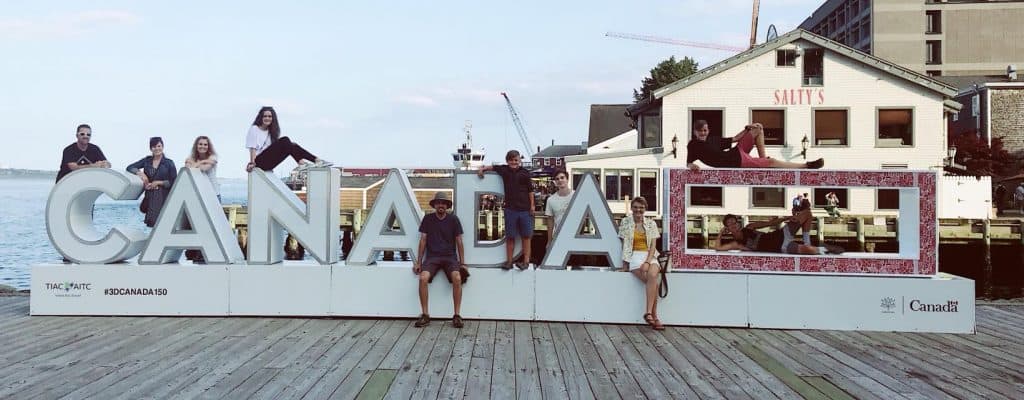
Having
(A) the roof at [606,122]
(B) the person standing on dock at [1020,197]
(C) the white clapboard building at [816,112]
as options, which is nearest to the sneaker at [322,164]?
(C) the white clapboard building at [816,112]

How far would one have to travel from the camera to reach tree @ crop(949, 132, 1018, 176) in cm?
3966

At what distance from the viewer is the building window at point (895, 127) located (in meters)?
26.9

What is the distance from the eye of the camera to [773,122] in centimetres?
2738

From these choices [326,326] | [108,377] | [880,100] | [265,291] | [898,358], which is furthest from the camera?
[880,100]

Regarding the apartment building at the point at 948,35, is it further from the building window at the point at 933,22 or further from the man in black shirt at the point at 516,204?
the man in black shirt at the point at 516,204

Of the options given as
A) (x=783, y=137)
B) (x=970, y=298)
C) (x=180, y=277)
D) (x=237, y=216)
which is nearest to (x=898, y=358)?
(x=970, y=298)

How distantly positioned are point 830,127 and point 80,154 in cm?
2510

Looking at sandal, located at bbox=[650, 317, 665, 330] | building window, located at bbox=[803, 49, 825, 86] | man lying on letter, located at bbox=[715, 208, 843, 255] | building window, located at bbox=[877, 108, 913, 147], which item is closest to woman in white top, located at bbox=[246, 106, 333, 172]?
sandal, located at bbox=[650, 317, 665, 330]

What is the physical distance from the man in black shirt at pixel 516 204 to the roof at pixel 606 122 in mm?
36247

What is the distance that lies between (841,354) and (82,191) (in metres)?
9.29

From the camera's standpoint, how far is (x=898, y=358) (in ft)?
23.4

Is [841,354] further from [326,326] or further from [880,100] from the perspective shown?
[880,100]

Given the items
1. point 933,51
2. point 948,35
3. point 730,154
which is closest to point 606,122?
point 933,51

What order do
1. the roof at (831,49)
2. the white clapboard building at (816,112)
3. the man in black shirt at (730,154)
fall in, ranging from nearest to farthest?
the man in black shirt at (730,154)
the roof at (831,49)
the white clapboard building at (816,112)
